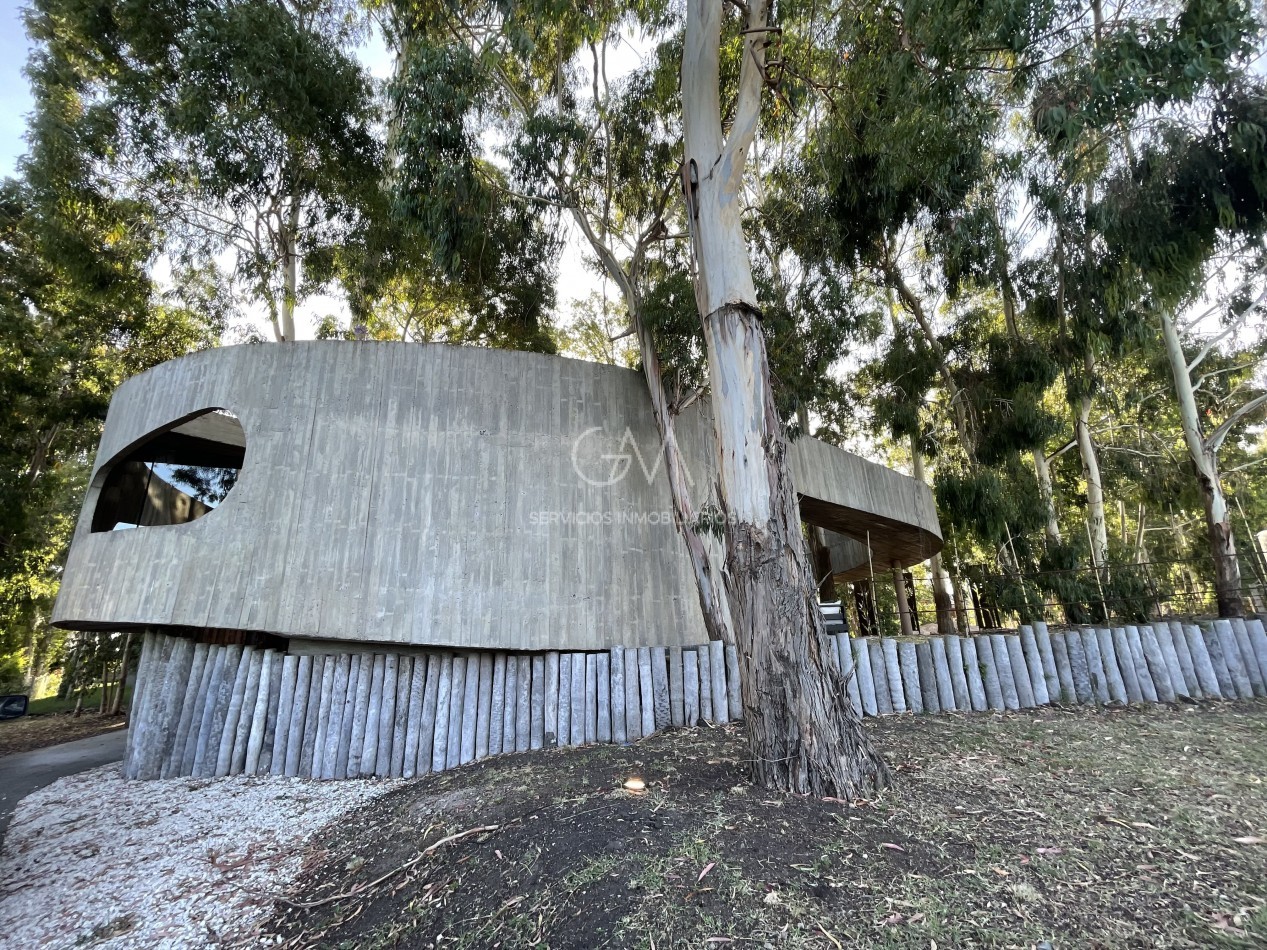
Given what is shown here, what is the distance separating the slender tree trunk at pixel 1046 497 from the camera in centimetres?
1010

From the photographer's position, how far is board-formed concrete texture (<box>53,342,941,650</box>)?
5594 millimetres

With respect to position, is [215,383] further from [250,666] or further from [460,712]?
[460,712]

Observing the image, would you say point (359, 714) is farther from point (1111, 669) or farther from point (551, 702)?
point (1111, 669)

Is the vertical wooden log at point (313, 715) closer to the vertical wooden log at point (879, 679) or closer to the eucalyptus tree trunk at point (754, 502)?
the eucalyptus tree trunk at point (754, 502)

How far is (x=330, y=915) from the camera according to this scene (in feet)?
9.07

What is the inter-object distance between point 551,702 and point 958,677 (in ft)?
13.0

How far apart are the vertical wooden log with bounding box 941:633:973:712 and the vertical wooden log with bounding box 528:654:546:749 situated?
3937mm

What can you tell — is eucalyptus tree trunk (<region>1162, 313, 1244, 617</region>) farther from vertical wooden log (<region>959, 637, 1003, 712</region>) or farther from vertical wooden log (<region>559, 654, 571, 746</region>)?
vertical wooden log (<region>559, 654, 571, 746</region>)

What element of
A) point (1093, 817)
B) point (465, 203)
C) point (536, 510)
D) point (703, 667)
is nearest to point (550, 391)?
point (536, 510)

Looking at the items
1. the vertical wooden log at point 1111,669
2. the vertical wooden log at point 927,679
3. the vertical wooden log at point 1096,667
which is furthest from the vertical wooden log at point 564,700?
the vertical wooden log at point 1111,669

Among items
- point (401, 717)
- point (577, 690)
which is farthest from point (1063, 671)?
point (401, 717)

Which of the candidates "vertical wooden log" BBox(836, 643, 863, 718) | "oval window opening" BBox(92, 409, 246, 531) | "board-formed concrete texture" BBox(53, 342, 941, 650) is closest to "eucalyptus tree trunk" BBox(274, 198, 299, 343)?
"oval window opening" BBox(92, 409, 246, 531)

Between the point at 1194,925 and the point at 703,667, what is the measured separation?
12.0 ft

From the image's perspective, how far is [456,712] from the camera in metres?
5.43
